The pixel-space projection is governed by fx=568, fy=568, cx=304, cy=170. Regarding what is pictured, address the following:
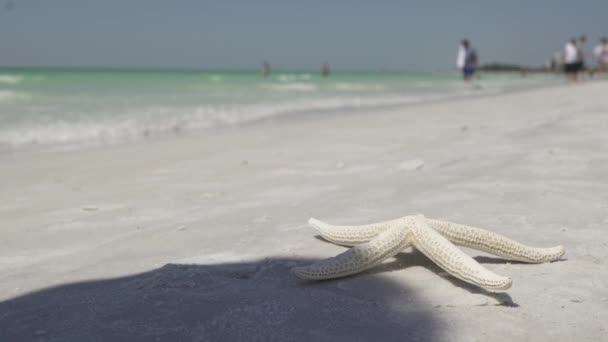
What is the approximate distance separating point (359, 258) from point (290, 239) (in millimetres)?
737

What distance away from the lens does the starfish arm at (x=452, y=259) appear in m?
2.01

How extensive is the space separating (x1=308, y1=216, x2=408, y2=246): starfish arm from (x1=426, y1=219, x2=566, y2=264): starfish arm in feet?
0.62

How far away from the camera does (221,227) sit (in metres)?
3.29

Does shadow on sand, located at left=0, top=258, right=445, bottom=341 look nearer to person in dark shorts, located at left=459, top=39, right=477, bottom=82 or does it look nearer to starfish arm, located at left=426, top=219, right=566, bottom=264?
starfish arm, located at left=426, top=219, right=566, bottom=264

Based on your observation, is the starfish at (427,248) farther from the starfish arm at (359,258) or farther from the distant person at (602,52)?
the distant person at (602,52)

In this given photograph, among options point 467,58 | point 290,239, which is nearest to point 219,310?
point 290,239

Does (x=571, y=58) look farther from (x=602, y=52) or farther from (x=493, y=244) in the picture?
(x=493, y=244)

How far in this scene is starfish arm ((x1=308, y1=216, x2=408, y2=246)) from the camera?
248cm

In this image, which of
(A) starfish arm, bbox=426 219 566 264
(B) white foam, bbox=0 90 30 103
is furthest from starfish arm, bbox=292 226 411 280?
(B) white foam, bbox=0 90 30 103

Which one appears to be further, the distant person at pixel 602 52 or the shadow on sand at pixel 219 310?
the distant person at pixel 602 52

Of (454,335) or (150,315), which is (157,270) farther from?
(454,335)

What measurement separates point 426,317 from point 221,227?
5.19 ft

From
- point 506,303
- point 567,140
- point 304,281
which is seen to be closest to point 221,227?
point 304,281

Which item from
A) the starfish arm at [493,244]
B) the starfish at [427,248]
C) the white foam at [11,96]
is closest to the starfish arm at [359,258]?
the starfish at [427,248]
